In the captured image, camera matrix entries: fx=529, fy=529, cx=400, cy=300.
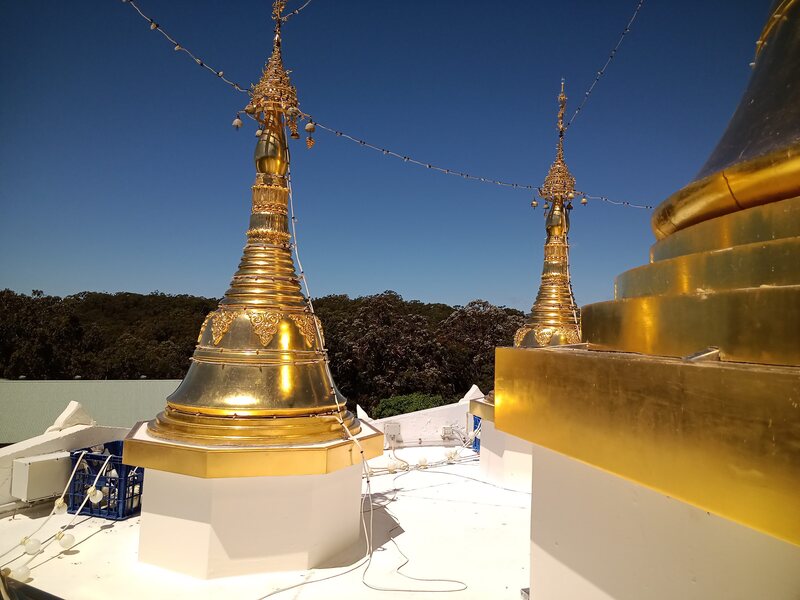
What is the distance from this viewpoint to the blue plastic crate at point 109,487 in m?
6.59

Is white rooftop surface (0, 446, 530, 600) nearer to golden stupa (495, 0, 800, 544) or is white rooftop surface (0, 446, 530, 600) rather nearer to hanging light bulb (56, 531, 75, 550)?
hanging light bulb (56, 531, 75, 550)

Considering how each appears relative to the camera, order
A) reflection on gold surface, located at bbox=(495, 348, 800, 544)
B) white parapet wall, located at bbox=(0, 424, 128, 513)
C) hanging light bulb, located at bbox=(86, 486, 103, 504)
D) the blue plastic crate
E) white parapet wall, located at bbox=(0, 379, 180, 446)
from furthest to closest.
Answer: white parapet wall, located at bbox=(0, 379, 180, 446) → white parapet wall, located at bbox=(0, 424, 128, 513) → the blue plastic crate → hanging light bulb, located at bbox=(86, 486, 103, 504) → reflection on gold surface, located at bbox=(495, 348, 800, 544)

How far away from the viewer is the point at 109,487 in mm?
6719

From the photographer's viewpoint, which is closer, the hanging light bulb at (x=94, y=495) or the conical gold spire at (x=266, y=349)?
the conical gold spire at (x=266, y=349)

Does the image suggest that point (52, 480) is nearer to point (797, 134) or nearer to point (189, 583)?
point (189, 583)

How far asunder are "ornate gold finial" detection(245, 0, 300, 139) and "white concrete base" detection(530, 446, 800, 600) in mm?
5194

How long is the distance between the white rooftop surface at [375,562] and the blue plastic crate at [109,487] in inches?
5.9

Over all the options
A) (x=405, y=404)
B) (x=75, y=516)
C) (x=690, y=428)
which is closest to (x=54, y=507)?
(x=75, y=516)

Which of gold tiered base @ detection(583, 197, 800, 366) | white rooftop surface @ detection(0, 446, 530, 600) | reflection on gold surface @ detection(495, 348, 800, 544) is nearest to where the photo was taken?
reflection on gold surface @ detection(495, 348, 800, 544)

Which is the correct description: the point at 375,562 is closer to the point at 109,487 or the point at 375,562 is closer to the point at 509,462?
the point at 109,487

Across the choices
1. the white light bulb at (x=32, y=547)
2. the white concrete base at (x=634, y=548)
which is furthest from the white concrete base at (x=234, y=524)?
the white concrete base at (x=634, y=548)

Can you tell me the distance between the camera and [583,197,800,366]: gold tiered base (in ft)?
5.98

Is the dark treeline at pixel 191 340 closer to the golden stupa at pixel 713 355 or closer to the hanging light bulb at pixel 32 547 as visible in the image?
the hanging light bulb at pixel 32 547

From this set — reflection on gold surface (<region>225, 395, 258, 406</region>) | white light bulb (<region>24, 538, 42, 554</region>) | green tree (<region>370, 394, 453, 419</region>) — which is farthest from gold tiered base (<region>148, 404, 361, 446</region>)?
green tree (<region>370, 394, 453, 419</region>)
